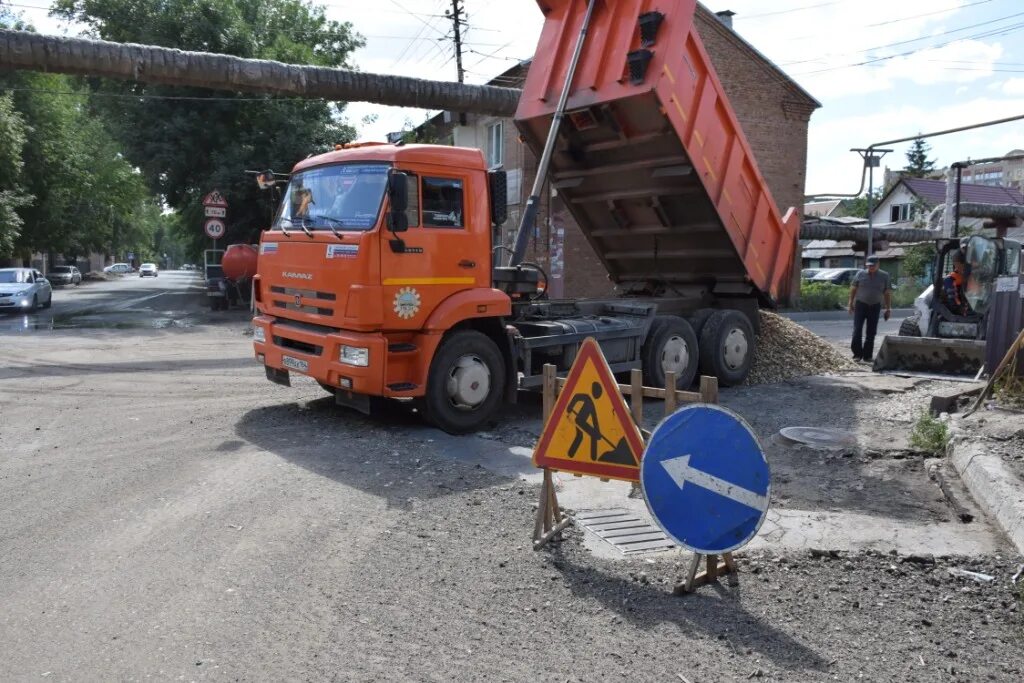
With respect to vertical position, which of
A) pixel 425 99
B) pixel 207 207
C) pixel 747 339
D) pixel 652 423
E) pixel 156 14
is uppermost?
pixel 156 14

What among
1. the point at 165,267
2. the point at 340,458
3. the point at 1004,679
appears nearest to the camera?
the point at 1004,679

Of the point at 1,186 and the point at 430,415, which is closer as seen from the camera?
the point at 430,415

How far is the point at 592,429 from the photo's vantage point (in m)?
4.52

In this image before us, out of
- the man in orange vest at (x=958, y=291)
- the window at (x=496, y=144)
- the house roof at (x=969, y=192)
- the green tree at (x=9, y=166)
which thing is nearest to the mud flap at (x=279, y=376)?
the man in orange vest at (x=958, y=291)

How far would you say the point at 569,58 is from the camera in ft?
30.6

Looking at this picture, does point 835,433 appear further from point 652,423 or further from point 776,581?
point 776,581

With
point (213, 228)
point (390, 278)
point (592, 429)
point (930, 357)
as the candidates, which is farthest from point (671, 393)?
point (213, 228)

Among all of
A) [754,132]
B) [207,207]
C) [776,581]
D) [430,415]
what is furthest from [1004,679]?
[754,132]

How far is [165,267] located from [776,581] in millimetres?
177830

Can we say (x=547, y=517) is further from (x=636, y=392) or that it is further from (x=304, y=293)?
(x=304, y=293)

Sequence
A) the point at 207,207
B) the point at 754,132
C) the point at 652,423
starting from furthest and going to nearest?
1. the point at 754,132
2. the point at 207,207
3. the point at 652,423

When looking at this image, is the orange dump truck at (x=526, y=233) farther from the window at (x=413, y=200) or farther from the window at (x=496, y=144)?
the window at (x=496, y=144)

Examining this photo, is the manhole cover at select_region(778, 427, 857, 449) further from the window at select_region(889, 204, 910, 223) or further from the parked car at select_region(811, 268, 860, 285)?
the window at select_region(889, 204, 910, 223)

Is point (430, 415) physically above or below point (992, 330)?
below
